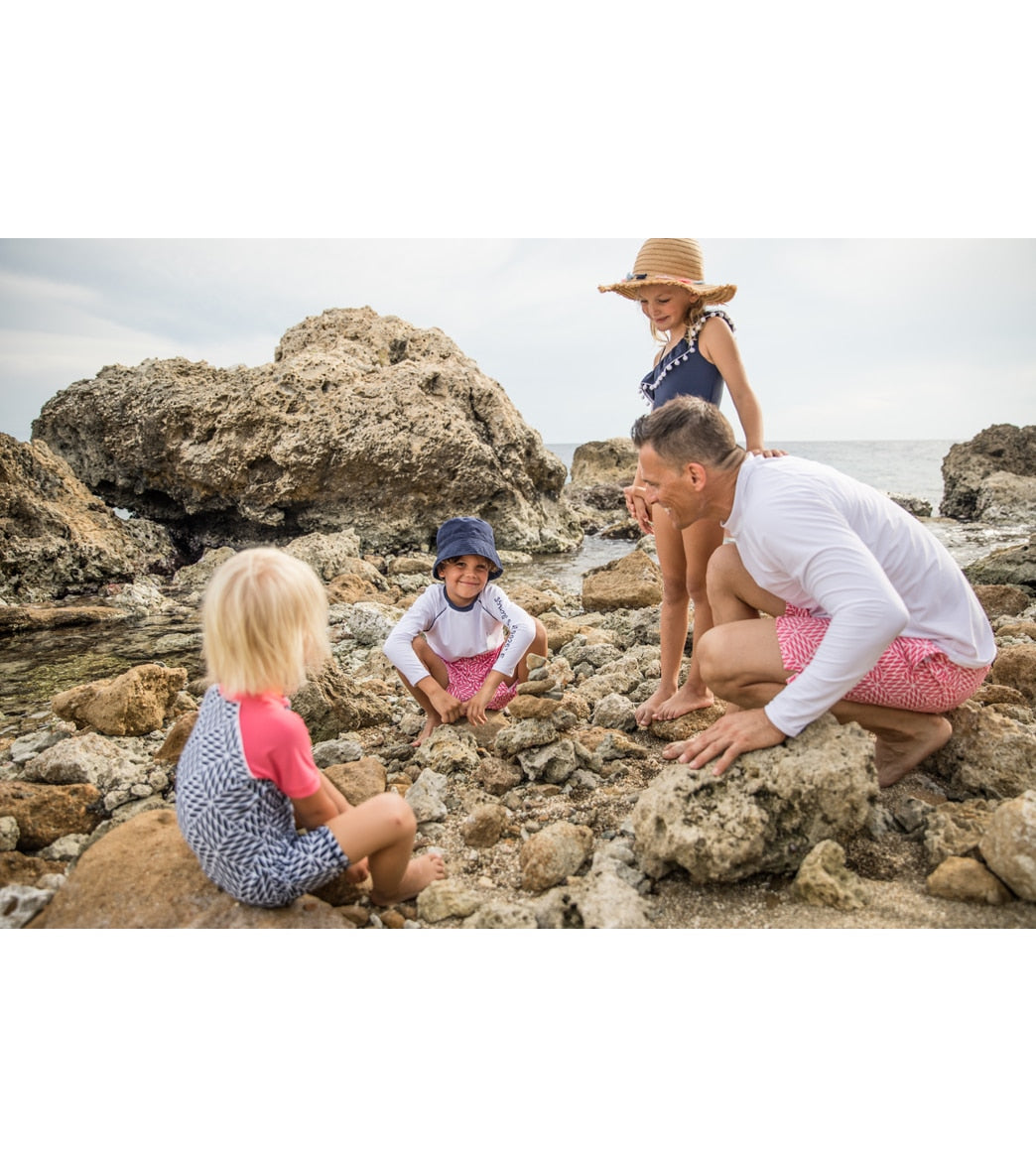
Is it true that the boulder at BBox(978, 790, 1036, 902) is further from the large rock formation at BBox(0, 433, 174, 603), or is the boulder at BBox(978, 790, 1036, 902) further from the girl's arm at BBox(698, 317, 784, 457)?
the large rock formation at BBox(0, 433, 174, 603)

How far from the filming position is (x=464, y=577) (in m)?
3.53

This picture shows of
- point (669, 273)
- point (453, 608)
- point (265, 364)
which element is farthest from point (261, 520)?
point (669, 273)

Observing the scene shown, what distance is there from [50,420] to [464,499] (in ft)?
24.1

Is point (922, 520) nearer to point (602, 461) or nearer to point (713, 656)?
point (602, 461)

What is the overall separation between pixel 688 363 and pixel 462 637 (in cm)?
160

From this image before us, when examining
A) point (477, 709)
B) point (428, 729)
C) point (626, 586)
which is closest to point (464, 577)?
point (477, 709)

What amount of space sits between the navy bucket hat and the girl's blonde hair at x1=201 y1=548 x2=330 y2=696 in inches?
57.9

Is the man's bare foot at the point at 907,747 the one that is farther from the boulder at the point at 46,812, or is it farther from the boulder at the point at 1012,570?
the boulder at the point at 1012,570

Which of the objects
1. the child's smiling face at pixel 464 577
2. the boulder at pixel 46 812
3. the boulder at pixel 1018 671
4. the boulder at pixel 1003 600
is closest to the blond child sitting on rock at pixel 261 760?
the boulder at pixel 46 812

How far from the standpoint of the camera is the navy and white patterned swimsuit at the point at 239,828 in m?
1.97

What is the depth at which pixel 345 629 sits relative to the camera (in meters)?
6.67

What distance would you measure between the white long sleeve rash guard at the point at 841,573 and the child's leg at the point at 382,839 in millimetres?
1109

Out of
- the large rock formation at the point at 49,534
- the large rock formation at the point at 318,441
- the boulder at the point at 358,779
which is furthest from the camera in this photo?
the large rock formation at the point at 318,441

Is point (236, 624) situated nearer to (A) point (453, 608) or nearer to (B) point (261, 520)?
(A) point (453, 608)
